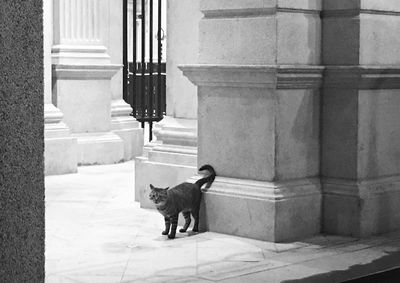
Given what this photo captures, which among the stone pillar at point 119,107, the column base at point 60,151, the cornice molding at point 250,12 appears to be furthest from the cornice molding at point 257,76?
the stone pillar at point 119,107

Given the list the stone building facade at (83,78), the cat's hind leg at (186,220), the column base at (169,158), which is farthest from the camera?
the stone building facade at (83,78)

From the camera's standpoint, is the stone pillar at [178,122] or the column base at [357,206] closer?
the column base at [357,206]

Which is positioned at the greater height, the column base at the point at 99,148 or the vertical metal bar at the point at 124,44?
the vertical metal bar at the point at 124,44

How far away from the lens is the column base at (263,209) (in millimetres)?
9008

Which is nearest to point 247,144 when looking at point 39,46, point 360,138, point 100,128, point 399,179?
point 360,138

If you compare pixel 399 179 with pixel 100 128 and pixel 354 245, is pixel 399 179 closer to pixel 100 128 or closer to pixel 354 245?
pixel 354 245

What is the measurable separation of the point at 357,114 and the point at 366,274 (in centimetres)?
197

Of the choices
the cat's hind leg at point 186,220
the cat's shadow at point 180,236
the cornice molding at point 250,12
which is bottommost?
the cat's shadow at point 180,236

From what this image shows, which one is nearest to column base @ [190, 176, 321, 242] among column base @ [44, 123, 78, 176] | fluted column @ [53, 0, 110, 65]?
column base @ [44, 123, 78, 176]

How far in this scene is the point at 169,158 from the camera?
1061 cm

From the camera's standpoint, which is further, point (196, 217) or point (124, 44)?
point (124, 44)

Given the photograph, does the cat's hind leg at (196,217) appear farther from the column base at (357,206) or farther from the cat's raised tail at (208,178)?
the column base at (357,206)

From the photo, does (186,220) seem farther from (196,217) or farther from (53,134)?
(53,134)

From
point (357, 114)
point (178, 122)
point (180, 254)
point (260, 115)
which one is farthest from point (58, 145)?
point (180, 254)
